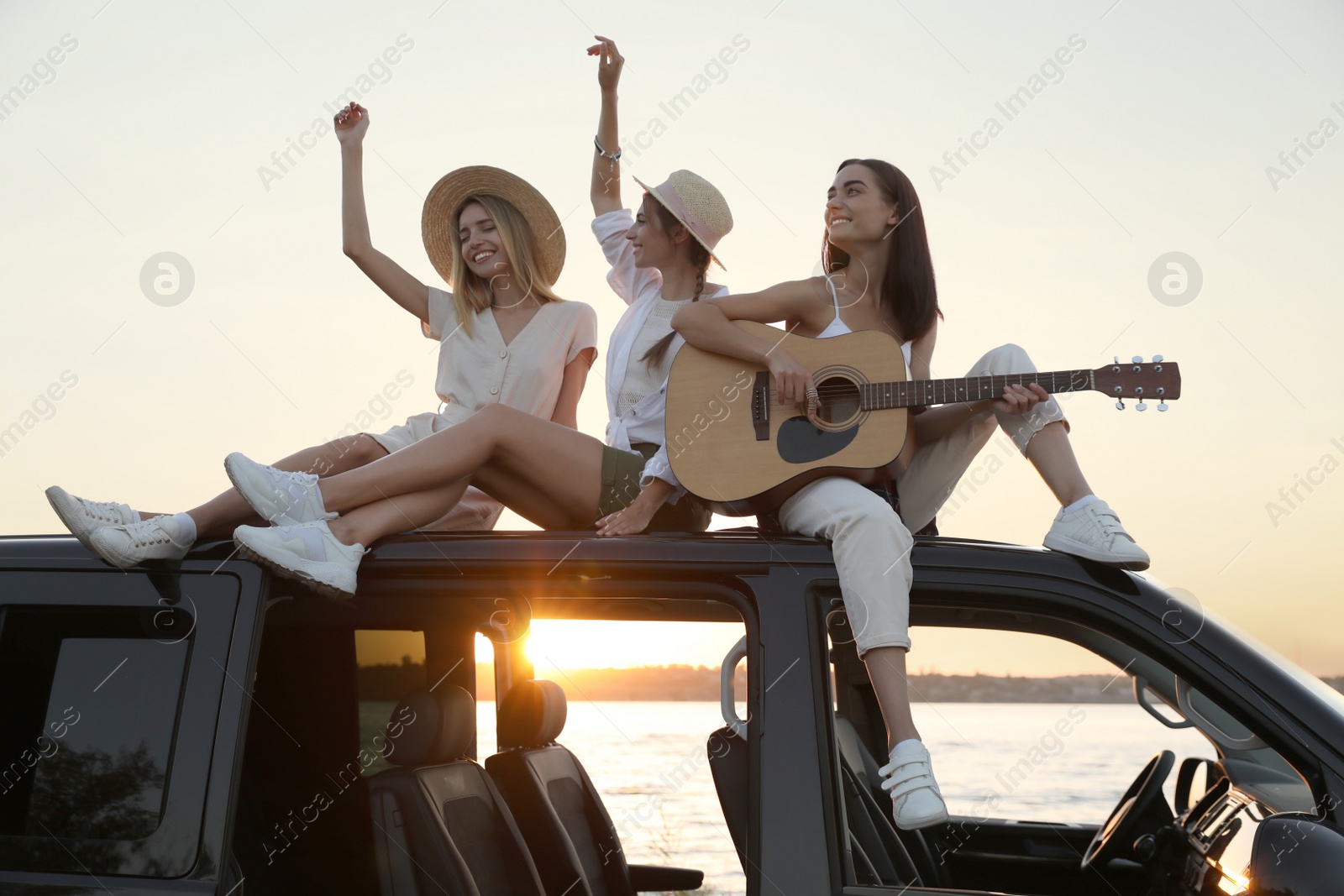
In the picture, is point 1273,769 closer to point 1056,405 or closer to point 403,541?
point 1056,405

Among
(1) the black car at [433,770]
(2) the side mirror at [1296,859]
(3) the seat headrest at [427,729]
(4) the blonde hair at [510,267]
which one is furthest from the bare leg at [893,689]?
(4) the blonde hair at [510,267]

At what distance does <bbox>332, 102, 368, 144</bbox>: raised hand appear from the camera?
3529mm

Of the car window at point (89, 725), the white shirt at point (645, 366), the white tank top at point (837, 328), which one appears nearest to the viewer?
the car window at point (89, 725)

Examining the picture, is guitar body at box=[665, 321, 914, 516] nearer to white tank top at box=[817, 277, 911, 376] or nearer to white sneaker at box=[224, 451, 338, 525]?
white tank top at box=[817, 277, 911, 376]

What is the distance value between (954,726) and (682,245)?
1.79 meters

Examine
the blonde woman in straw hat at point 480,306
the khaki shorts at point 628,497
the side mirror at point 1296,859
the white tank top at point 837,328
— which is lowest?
the side mirror at point 1296,859

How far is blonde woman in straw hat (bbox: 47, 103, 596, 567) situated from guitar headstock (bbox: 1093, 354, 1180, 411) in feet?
4.83

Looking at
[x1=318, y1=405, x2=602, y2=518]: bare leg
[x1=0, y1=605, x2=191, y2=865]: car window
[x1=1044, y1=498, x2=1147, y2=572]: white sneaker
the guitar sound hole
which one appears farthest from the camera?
the guitar sound hole

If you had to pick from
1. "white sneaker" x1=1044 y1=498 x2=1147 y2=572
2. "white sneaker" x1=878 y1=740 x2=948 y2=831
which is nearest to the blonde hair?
"white sneaker" x1=1044 y1=498 x2=1147 y2=572

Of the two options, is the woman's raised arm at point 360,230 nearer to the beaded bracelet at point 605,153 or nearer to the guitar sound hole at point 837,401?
the beaded bracelet at point 605,153

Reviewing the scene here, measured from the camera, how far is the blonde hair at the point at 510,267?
3555mm

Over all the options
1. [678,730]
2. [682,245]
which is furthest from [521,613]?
[678,730]

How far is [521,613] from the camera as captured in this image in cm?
287

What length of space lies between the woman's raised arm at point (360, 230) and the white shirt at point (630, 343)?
2.11ft
